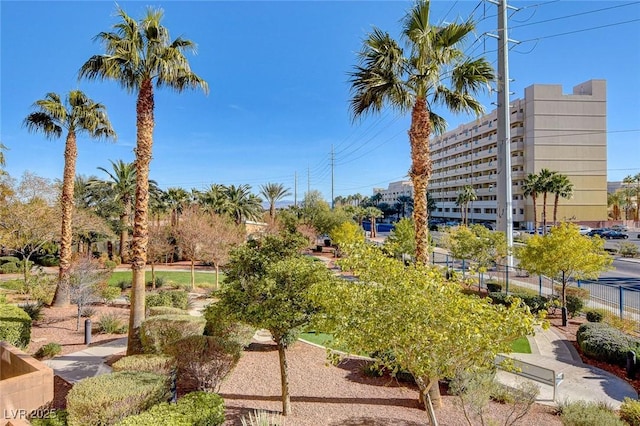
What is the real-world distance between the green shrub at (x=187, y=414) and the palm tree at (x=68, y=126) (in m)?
12.5

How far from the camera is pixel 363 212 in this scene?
202ft

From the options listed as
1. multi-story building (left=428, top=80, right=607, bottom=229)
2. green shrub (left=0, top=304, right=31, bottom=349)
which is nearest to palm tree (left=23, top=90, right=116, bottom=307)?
green shrub (left=0, top=304, right=31, bottom=349)

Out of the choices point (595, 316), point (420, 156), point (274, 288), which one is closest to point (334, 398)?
point (274, 288)

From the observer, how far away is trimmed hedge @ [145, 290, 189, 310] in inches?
596

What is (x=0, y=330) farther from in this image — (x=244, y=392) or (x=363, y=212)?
(x=363, y=212)

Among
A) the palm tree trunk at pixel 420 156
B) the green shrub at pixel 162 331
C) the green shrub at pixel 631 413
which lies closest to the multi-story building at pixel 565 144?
the palm tree trunk at pixel 420 156

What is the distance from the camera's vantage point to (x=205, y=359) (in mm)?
7938

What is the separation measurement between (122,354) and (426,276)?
9.94 m

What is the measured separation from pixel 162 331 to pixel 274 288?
4482 mm

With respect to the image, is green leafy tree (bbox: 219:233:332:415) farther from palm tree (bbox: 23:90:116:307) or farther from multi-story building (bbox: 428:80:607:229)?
multi-story building (bbox: 428:80:607:229)

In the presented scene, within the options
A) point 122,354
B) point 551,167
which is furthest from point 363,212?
point 122,354

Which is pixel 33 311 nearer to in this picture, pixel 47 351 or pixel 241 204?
pixel 47 351

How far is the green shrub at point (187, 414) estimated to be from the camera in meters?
5.41

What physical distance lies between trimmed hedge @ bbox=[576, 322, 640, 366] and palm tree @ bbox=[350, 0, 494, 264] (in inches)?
235
